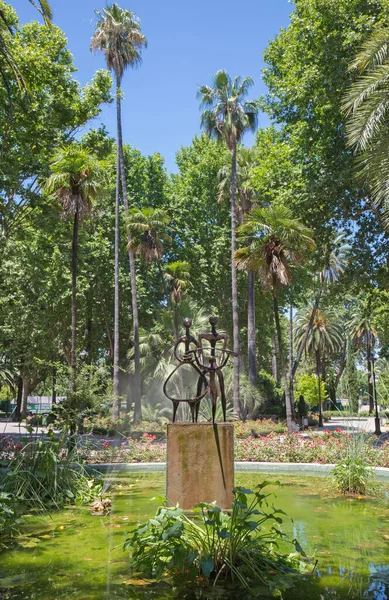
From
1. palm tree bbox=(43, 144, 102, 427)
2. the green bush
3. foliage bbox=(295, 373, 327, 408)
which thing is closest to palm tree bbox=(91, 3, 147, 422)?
palm tree bbox=(43, 144, 102, 427)

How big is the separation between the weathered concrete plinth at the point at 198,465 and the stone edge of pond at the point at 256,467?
17.1 ft

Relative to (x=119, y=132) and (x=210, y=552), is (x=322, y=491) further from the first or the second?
(x=119, y=132)

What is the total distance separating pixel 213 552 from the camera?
4688 millimetres

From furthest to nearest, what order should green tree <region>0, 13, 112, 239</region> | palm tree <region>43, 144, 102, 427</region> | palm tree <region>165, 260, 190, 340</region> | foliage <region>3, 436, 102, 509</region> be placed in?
1. palm tree <region>165, 260, 190, 340</region>
2. green tree <region>0, 13, 112, 239</region>
3. palm tree <region>43, 144, 102, 427</region>
4. foliage <region>3, 436, 102, 509</region>

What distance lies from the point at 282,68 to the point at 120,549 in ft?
65.0

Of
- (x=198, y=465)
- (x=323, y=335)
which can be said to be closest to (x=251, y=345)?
(x=198, y=465)

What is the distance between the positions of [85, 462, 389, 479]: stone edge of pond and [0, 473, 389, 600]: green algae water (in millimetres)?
2584

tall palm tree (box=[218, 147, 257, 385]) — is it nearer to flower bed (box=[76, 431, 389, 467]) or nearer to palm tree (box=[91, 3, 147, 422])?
palm tree (box=[91, 3, 147, 422])

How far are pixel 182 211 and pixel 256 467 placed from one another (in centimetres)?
2432

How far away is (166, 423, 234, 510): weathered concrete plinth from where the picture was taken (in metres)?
6.59

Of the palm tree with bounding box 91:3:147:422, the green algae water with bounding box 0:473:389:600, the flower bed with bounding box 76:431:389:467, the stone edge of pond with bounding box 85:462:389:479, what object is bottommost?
the green algae water with bounding box 0:473:389:600

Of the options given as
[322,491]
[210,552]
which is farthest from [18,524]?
[322,491]

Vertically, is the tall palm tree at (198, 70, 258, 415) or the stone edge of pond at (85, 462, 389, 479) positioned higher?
the tall palm tree at (198, 70, 258, 415)

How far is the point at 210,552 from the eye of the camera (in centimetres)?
468
